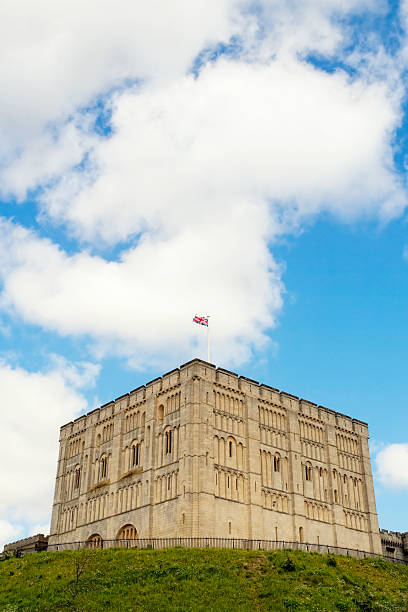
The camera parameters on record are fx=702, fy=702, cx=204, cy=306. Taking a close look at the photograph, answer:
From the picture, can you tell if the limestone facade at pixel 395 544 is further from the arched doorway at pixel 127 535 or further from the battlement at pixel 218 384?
the arched doorway at pixel 127 535

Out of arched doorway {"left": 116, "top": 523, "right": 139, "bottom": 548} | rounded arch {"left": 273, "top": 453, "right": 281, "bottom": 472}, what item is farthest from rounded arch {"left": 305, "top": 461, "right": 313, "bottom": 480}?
arched doorway {"left": 116, "top": 523, "right": 139, "bottom": 548}

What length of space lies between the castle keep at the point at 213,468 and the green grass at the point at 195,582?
854cm

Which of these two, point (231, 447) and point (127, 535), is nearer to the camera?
point (231, 447)

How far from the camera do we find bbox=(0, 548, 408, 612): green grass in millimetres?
38719

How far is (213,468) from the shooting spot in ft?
188

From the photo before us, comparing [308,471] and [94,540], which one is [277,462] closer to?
[308,471]

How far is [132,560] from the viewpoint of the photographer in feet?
153

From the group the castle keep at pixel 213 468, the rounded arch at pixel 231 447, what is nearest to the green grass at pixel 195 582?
the castle keep at pixel 213 468

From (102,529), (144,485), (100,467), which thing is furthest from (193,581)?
(100,467)

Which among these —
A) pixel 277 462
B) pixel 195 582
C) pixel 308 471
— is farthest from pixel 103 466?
pixel 195 582

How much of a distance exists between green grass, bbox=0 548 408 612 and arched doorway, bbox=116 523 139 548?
27.1 ft

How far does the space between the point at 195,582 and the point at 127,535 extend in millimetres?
20404

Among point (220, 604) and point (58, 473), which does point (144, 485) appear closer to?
point (58, 473)

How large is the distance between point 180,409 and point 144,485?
23.7 feet
